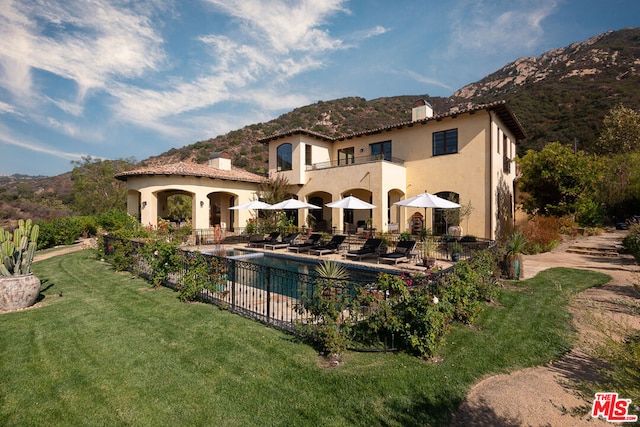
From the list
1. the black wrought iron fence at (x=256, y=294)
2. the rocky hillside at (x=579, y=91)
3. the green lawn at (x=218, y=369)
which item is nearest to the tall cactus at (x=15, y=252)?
the green lawn at (x=218, y=369)

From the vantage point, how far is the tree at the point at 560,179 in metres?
16.9

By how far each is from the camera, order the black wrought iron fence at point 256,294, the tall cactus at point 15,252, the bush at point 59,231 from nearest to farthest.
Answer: the black wrought iron fence at point 256,294 < the tall cactus at point 15,252 < the bush at point 59,231

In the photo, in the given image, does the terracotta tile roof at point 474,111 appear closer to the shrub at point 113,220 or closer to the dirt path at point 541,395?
the shrub at point 113,220

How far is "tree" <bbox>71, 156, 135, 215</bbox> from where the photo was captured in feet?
106

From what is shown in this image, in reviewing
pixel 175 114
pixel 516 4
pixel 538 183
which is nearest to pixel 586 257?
pixel 538 183

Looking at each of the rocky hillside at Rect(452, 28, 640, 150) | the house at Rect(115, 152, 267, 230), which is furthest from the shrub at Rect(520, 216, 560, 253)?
the house at Rect(115, 152, 267, 230)

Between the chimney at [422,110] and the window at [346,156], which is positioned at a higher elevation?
the chimney at [422,110]

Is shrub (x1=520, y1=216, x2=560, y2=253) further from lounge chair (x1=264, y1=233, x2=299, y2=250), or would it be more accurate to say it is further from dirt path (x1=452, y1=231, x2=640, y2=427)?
lounge chair (x1=264, y1=233, x2=299, y2=250)

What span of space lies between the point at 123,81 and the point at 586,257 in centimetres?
2831

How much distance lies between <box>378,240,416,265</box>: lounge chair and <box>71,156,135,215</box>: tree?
106 feet

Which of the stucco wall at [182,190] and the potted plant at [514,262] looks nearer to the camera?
the potted plant at [514,262]

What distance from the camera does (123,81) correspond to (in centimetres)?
1944

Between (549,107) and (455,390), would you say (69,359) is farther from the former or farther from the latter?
(549,107)

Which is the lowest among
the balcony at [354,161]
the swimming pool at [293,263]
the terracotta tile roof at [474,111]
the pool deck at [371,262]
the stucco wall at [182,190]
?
the swimming pool at [293,263]
